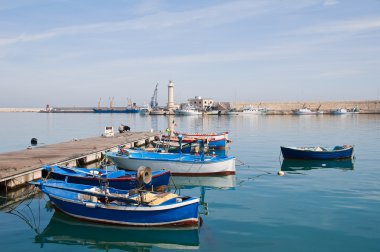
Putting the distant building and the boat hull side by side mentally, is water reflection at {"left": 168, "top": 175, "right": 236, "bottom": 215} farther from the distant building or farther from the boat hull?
the distant building

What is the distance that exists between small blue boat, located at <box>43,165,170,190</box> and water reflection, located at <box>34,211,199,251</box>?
13.9 ft

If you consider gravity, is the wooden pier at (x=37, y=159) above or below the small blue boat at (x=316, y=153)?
above

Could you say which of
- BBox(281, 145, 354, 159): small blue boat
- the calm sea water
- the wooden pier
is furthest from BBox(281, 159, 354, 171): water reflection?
the wooden pier

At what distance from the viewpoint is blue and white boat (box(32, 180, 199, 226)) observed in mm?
13867

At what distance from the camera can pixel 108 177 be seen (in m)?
19.7

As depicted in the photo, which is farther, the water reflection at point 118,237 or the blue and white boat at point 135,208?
the blue and white boat at point 135,208

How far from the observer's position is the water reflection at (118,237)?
12953 millimetres

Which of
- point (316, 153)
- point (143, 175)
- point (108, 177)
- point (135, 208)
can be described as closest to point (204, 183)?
point (108, 177)

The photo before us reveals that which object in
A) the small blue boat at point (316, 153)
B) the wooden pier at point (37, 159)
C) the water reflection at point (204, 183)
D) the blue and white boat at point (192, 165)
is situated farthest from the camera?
the small blue boat at point (316, 153)

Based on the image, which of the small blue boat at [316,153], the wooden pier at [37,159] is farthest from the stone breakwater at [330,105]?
the wooden pier at [37,159]

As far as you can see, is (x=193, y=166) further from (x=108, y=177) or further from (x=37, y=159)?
(x=37, y=159)

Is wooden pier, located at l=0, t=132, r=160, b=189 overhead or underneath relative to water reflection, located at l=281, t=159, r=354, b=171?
overhead

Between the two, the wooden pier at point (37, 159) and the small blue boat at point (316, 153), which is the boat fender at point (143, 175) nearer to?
the wooden pier at point (37, 159)

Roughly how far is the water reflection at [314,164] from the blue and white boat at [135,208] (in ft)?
49.6
